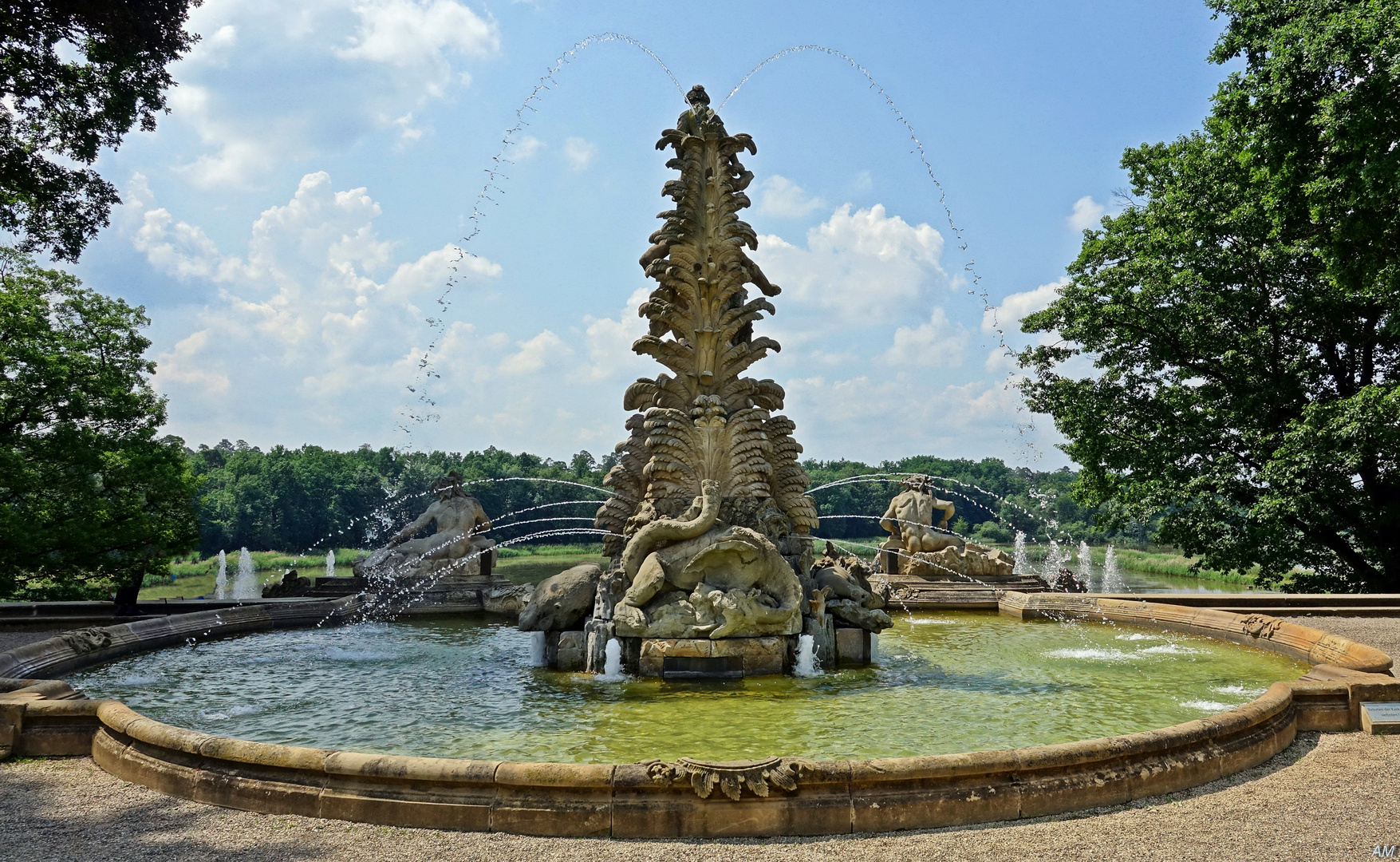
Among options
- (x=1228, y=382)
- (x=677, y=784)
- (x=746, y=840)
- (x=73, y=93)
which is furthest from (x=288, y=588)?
(x=1228, y=382)

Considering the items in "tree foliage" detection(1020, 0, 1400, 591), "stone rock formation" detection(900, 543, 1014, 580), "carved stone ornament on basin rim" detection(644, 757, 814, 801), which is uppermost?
"tree foliage" detection(1020, 0, 1400, 591)

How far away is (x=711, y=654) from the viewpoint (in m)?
10.5

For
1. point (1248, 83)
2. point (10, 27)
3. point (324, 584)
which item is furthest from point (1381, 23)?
point (324, 584)

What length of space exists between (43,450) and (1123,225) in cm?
3067

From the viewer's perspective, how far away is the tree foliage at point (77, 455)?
21.9 meters

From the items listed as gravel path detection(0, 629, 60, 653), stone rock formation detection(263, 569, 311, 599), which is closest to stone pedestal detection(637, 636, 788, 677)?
gravel path detection(0, 629, 60, 653)

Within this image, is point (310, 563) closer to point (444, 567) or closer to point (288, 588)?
point (288, 588)

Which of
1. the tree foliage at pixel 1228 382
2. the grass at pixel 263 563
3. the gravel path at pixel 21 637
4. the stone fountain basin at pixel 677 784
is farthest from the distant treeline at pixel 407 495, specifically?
the stone fountain basin at pixel 677 784

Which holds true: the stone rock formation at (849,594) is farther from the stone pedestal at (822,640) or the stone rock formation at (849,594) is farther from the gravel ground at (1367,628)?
the gravel ground at (1367,628)

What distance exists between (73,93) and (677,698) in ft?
43.2

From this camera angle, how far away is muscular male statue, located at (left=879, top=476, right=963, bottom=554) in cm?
2095

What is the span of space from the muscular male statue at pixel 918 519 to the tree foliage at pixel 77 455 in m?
18.1

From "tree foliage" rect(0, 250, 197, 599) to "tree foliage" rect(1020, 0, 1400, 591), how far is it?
24.8 m

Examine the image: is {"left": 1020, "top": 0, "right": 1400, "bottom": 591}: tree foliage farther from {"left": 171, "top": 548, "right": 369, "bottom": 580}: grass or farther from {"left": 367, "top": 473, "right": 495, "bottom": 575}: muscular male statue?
{"left": 171, "top": 548, "right": 369, "bottom": 580}: grass
